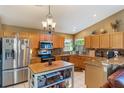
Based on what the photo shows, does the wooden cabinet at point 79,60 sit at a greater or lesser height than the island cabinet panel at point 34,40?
lesser

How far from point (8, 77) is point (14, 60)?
0.60 m

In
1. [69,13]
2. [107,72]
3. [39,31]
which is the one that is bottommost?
[107,72]

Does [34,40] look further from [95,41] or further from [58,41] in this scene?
[95,41]

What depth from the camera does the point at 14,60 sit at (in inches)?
168

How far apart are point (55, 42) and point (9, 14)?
9.77ft

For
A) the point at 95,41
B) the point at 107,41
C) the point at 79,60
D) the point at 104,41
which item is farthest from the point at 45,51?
the point at 107,41

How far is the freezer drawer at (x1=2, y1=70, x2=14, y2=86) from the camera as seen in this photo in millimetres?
4082

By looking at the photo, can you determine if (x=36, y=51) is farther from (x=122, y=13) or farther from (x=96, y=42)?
(x=122, y=13)

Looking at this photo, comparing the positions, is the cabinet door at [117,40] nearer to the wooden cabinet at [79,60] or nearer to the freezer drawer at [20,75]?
the wooden cabinet at [79,60]

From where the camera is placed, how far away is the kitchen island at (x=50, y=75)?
265 cm

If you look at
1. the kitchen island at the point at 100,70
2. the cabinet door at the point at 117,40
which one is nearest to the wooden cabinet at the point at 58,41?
the cabinet door at the point at 117,40

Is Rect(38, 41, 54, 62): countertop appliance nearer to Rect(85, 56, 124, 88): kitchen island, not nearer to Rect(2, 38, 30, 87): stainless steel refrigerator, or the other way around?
Rect(2, 38, 30, 87): stainless steel refrigerator

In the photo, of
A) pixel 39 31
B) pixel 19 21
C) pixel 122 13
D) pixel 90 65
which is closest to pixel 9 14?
pixel 19 21

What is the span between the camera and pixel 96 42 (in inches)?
245
